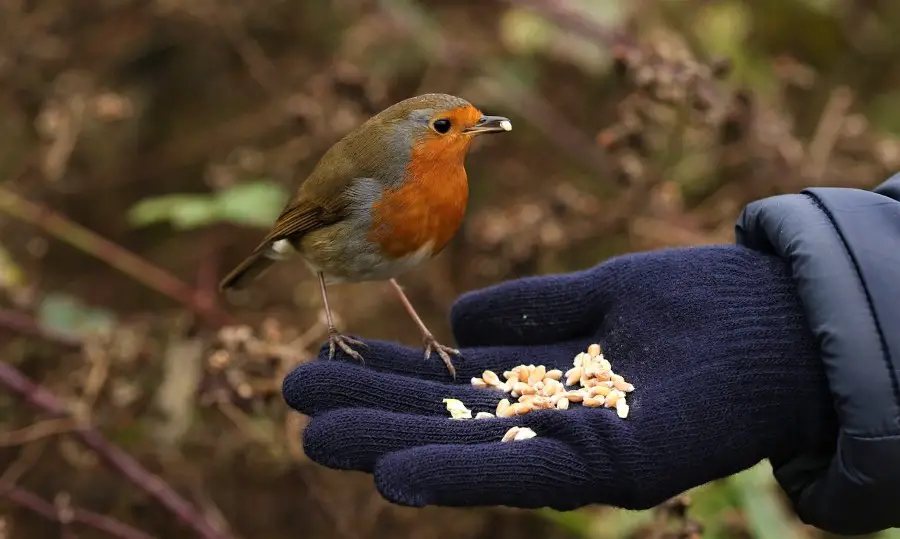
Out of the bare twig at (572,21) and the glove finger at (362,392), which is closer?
the glove finger at (362,392)

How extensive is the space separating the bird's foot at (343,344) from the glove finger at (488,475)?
0.58 m

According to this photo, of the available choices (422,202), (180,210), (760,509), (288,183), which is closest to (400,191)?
(422,202)

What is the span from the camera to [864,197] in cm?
228

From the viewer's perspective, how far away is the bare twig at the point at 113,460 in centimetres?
304

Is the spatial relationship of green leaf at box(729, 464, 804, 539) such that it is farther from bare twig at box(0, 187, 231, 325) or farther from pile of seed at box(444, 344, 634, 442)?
bare twig at box(0, 187, 231, 325)

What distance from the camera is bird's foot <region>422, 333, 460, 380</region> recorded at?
260 centimetres

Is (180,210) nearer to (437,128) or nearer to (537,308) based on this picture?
(437,128)

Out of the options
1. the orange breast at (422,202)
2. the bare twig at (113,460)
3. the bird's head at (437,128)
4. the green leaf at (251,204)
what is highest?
the bird's head at (437,128)

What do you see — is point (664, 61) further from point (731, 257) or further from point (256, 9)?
point (256, 9)

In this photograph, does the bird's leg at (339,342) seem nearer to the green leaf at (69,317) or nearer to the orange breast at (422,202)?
the orange breast at (422,202)

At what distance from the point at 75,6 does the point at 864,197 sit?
145 inches

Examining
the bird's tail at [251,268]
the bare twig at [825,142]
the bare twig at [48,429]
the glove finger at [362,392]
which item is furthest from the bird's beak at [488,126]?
the bare twig at [48,429]

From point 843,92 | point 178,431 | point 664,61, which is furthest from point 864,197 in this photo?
point 178,431

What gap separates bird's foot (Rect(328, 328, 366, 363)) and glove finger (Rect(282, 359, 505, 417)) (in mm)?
168
